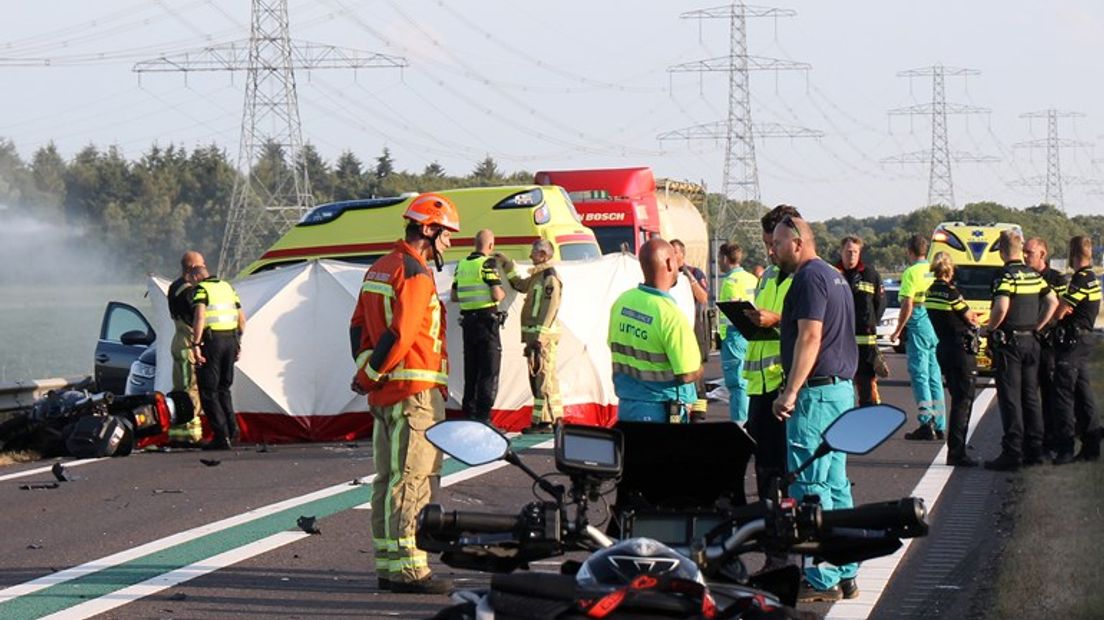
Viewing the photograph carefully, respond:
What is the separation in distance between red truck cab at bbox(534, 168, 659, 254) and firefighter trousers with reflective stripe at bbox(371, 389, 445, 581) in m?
20.1

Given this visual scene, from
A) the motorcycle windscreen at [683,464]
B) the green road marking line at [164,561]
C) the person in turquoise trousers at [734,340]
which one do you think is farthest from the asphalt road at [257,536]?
the motorcycle windscreen at [683,464]

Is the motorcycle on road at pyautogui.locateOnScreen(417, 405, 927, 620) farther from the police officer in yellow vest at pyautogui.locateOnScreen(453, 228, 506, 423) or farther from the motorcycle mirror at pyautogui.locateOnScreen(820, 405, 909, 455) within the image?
the police officer in yellow vest at pyautogui.locateOnScreen(453, 228, 506, 423)

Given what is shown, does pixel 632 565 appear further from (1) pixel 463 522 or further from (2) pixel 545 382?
(2) pixel 545 382

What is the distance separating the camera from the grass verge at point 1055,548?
871 cm

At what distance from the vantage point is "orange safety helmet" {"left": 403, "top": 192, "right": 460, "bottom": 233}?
923 cm

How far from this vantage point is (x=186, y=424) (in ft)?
57.3

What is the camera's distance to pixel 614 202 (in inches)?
1188

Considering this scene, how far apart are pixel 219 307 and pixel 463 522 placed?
13.0 m

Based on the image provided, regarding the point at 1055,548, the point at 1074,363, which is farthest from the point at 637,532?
the point at 1074,363

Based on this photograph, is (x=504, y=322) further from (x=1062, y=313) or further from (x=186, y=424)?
(x=1062, y=313)

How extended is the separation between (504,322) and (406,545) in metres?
8.81

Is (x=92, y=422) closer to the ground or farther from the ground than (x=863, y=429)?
closer to the ground

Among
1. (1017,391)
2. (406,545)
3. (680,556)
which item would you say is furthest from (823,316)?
(1017,391)

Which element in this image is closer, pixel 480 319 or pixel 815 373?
pixel 815 373
